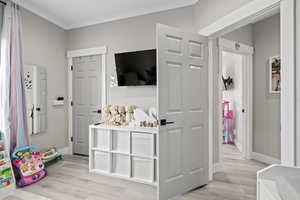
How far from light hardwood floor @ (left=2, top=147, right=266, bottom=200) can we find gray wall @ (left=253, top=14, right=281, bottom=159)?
23.4 inches

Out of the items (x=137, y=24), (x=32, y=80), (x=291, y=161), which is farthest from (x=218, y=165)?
(x=32, y=80)

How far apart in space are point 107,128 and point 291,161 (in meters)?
2.38

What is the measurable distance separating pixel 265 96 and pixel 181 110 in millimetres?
2202

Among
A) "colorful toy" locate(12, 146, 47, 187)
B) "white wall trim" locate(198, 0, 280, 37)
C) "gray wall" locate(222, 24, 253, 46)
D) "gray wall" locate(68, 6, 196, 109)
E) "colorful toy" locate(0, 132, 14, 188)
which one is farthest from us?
"gray wall" locate(222, 24, 253, 46)

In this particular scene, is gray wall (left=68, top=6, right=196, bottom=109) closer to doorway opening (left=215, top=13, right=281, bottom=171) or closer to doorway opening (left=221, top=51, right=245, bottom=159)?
doorway opening (left=215, top=13, right=281, bottom=171)

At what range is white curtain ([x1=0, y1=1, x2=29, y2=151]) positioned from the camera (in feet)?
9.40

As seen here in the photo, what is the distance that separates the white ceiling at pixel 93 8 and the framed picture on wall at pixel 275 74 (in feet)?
5.86

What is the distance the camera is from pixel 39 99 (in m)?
3.65

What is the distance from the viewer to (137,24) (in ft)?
11.5

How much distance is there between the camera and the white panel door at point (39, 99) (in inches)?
141

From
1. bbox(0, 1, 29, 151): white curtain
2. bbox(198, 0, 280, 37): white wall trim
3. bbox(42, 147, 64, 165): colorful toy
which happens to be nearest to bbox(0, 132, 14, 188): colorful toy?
bbox(0, 1, 29, 151): white curtain

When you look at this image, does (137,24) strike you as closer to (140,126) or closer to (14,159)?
(140,126)

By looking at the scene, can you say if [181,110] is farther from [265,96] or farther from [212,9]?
[265,96]

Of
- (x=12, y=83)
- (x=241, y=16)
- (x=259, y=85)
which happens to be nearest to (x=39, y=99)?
(x=12, y=83)
